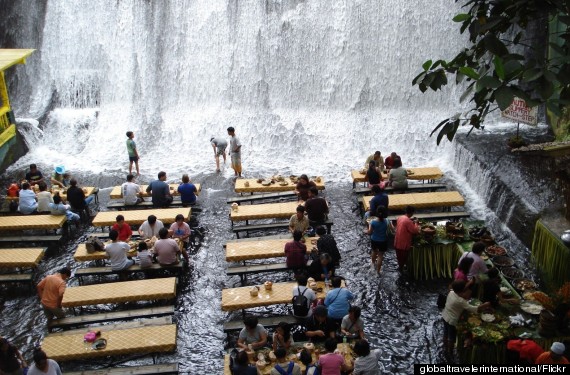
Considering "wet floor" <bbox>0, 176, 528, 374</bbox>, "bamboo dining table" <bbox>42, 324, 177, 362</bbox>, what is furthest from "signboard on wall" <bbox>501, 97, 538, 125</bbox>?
"bamboo dining table" <bbox>42, 324, 177, 362</bbox>

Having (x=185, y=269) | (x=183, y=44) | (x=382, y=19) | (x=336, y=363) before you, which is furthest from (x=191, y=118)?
(x=336, y=363)

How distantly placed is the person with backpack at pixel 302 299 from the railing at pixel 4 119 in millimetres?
13396

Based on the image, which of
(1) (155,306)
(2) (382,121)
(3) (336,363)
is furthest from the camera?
(2) (382,121)

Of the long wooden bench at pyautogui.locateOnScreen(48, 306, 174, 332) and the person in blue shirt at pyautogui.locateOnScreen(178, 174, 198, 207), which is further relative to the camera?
the person in blue shirt at pyautogui.locateOnScreen(178, 174, 198, 207)

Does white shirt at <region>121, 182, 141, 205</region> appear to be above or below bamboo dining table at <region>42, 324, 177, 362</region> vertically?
above

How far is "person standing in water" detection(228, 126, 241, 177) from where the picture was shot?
17.3 m

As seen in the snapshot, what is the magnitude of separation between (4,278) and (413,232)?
8804 millimetres

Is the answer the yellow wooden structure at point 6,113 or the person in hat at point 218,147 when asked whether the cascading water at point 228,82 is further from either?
the yellow wooden structure at point 6,113

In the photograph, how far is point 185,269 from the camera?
43.3 ft

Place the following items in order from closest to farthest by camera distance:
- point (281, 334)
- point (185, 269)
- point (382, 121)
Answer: point (281, 334) → point (185, 269) → point (382, 121)

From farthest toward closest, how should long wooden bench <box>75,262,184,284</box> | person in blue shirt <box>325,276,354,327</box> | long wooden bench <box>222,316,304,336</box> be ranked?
long wooden bench <box>75,262,184,284</box> → long wooden bench <box>222,316,304,336</box> → person in blue shirt <box>325,276,354,327</box>

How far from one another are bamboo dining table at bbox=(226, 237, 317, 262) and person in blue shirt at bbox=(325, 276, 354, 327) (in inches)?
88.3

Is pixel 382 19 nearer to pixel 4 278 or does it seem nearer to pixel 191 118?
pixel 191 118

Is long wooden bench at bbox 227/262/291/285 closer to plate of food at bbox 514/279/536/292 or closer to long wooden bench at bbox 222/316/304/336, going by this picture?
long wooden bench at bbox 222/316/304/336
